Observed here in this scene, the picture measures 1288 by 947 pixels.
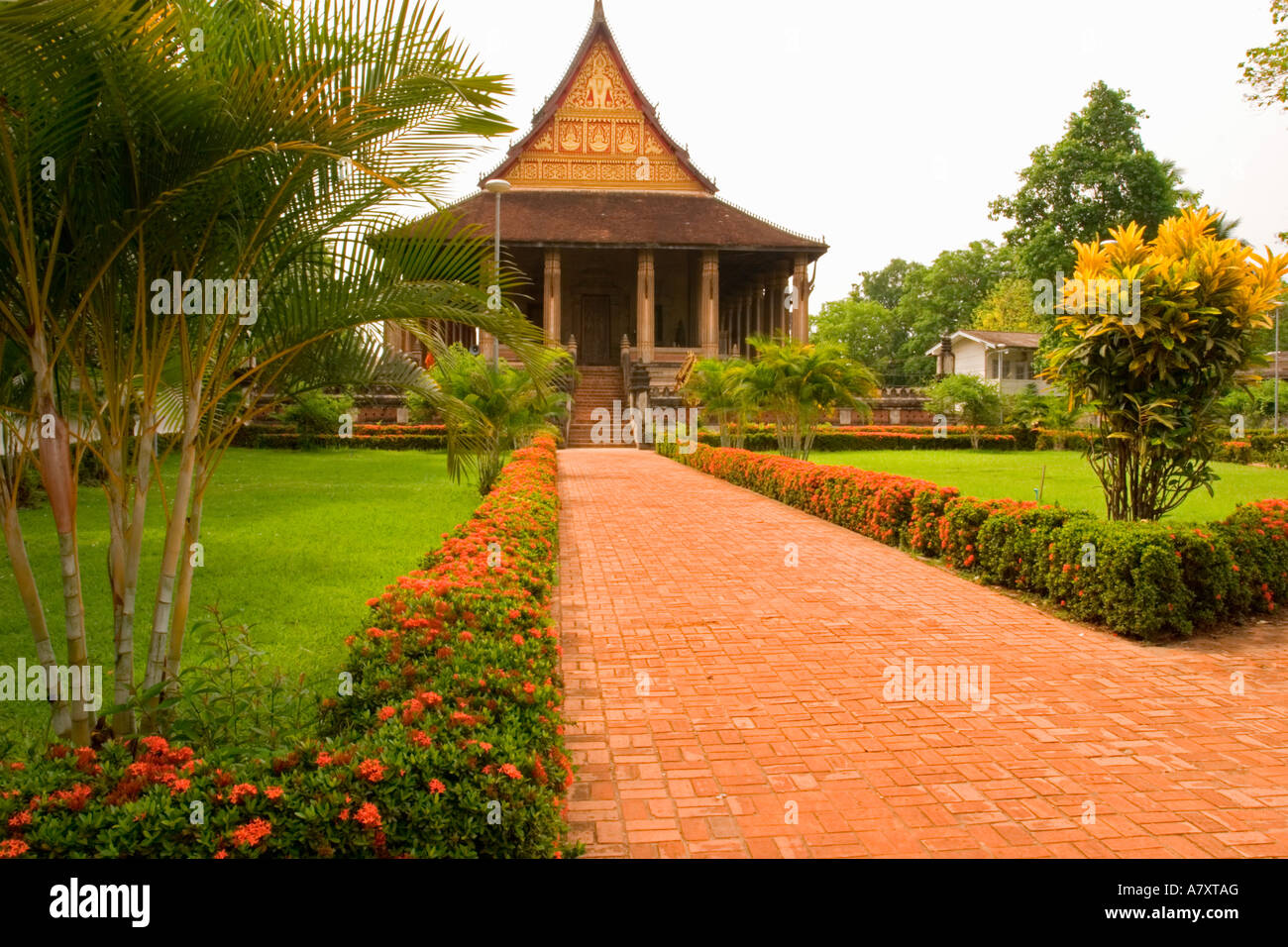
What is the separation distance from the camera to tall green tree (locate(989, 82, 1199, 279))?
118 feet

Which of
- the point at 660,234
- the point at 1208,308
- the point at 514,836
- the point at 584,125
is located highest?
the point at 584,125

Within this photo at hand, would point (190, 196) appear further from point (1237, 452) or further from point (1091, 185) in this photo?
point (1091, 185)

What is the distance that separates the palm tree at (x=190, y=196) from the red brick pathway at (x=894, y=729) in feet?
7.16

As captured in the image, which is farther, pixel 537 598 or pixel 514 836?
pixel 537 598

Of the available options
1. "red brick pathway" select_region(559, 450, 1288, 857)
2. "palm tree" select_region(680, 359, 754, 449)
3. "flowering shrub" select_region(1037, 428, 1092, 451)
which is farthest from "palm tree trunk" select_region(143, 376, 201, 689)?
"flowering shrub" select_region(1037, 428, 1092, 451)

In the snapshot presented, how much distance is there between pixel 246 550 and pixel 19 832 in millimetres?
6789

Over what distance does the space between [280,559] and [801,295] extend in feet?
99.8

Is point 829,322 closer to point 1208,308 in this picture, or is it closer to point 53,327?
point 1208,308

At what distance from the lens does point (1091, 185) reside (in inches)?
1427

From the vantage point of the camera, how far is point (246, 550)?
8.88 metres

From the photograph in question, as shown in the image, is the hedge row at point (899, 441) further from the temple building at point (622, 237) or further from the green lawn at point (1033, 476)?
the temple building at point (622, 237)

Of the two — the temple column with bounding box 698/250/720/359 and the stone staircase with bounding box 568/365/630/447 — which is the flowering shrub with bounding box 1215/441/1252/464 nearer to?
the temple column with bounding box 698/250/720/359

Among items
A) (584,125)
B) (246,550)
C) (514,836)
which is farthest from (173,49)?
(584,125)


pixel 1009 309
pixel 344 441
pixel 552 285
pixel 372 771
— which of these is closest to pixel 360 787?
pixel 372 771
